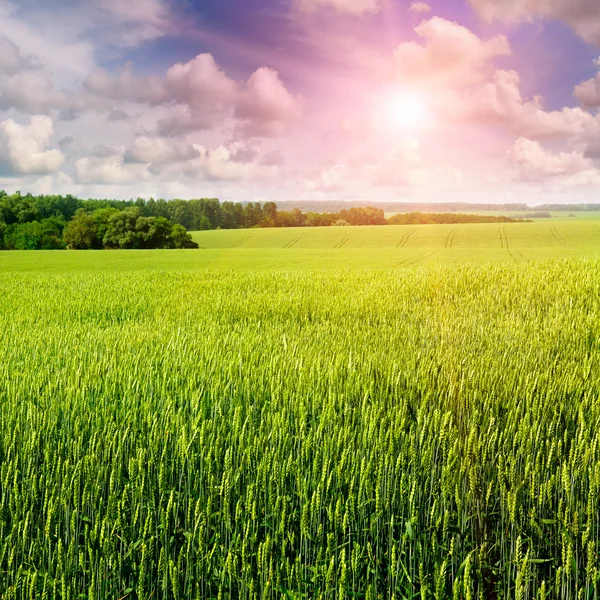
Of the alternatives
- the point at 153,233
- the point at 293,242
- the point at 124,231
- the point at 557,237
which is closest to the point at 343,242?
the point at 293,242

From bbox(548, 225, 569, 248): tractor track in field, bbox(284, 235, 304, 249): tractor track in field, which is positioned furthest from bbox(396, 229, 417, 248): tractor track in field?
bbox(548, 225, 569, 248): tractor track in field

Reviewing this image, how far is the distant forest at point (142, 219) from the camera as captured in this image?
76125mm

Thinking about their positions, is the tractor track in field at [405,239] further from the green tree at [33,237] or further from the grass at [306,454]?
the green tree at [33,237]

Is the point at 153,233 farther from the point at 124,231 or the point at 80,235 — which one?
the point at 80,235

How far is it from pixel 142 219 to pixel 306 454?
77.0 meters

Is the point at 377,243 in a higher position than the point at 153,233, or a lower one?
lower

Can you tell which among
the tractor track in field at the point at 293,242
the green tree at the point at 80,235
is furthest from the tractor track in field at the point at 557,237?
the green tree at the point at 80,235

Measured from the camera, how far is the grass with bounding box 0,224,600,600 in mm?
2396

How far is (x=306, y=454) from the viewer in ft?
9.62

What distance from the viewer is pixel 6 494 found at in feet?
9.78

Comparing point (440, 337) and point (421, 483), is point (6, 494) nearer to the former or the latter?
point (421, 483)

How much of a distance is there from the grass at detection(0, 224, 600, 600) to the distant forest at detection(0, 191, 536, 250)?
6864 centimetres

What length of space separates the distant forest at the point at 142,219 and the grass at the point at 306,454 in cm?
6864

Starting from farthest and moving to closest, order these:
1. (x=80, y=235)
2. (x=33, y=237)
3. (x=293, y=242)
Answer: (x=33, y=237), (x=80, y=235), (x=293, y=242)
